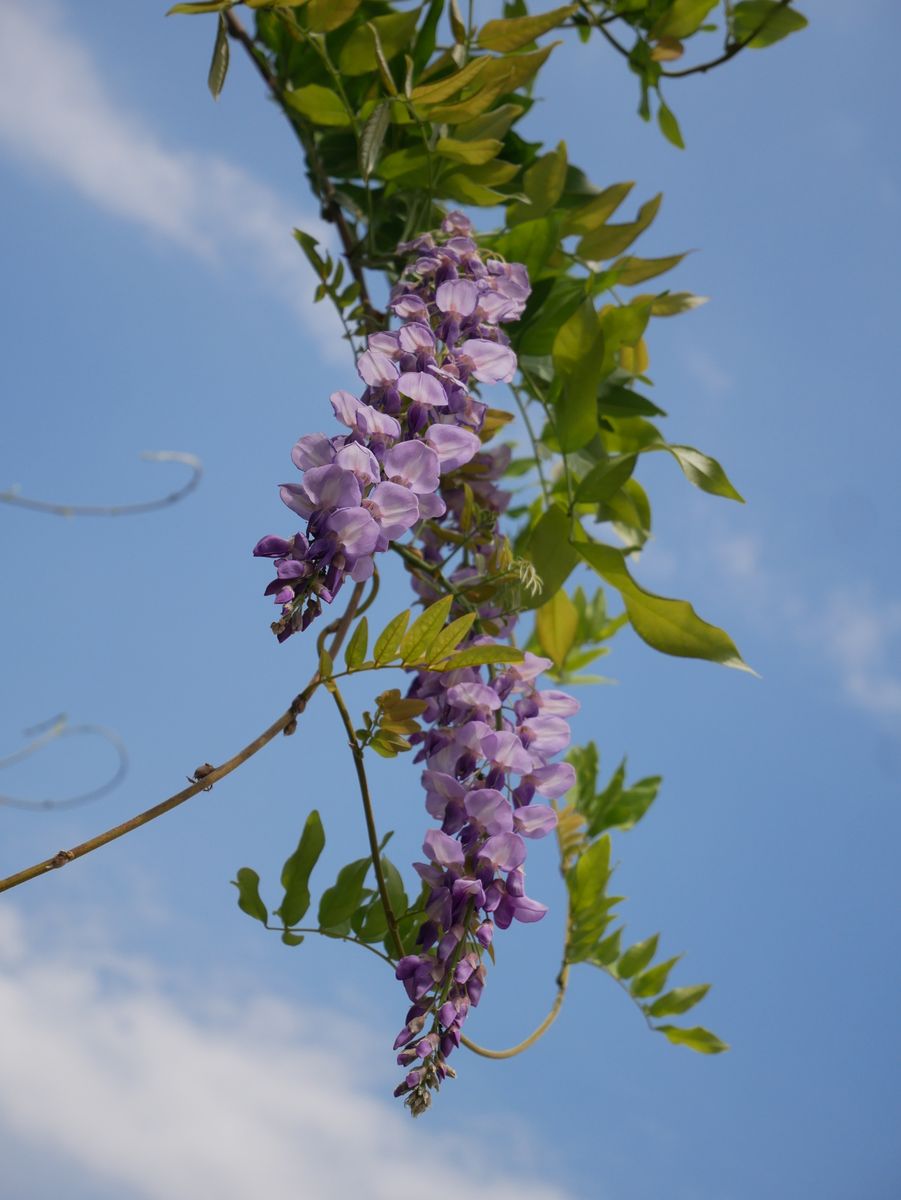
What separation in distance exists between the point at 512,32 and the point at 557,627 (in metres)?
0.48

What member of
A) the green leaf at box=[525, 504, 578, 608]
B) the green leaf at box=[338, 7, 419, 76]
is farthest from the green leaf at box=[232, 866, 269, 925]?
the green leaf at box=[338, 7, 419, 76]

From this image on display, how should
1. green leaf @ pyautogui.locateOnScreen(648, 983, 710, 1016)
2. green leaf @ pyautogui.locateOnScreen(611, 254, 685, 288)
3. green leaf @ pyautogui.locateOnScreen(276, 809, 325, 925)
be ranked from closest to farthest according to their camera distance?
green leaf @ pyautogui.locateOnScreen(276, 809, 325, 925) → green leaf @ pyautogui.locateOnScreen(611, 254, 685, 288) → green leaf @ pyautogui.locateOnScreen(648, 983, 710, 1016)

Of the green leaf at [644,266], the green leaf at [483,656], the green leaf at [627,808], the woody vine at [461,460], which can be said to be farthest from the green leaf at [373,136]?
the green leaf at [627,808]

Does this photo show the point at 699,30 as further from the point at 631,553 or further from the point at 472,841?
the point at 472,841

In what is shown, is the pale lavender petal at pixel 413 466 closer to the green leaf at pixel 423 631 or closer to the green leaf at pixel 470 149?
the green leaf at pixel 423 631

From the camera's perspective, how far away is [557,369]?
778mm

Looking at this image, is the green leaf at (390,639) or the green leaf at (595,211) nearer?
the green leaf at (390,639)

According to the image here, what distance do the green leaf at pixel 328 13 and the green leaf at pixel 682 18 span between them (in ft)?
1.16

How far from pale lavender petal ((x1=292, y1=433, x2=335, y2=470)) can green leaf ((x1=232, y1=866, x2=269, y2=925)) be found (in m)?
0.29

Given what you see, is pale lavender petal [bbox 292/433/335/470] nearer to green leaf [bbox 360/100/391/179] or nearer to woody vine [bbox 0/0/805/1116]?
woody vine [bbox 0/0/805/1116]

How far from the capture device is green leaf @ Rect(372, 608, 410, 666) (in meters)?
0.59

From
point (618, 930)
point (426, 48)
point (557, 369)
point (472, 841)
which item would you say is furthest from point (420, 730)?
point (426, 48)

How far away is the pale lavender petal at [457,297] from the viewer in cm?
68

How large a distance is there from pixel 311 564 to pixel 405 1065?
254 mm
